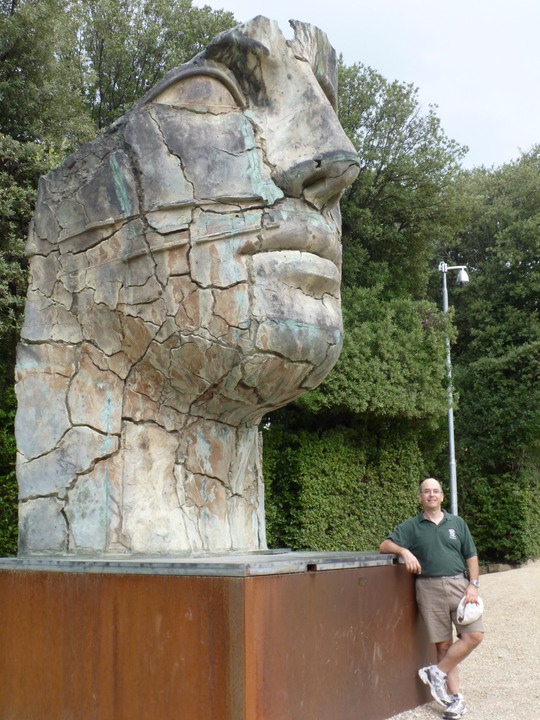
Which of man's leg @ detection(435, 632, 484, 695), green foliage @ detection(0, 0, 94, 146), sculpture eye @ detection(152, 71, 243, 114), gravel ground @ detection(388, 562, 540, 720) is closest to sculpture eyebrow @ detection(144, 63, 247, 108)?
sculpture eye @ detection(152, 71, 243, 114)

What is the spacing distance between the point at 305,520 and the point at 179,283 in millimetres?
8328

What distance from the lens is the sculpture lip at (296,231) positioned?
12.8ft

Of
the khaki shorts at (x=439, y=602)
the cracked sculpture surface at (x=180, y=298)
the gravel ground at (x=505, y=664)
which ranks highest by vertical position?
the cracked sculpture surface at (x=180, y=298)

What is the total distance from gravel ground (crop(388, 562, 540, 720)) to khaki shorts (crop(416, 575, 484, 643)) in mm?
405

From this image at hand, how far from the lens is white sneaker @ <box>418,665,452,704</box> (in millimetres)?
4234

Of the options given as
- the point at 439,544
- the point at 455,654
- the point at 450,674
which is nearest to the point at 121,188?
the point at 439,544

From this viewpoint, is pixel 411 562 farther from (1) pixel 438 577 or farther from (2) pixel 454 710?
(2) pixel 454 710

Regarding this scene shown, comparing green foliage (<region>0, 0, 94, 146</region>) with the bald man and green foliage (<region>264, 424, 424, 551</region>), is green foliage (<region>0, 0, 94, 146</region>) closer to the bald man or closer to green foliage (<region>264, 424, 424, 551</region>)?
green foliage (<region>264, 424, 424, 551</region>)

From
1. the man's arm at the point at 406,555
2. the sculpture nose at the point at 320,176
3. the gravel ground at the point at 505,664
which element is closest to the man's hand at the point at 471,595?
the man's arm at the point at 406,555

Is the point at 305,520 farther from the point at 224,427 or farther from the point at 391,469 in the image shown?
the point at 224,427

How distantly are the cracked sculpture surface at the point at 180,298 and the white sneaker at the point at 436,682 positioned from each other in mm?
1206

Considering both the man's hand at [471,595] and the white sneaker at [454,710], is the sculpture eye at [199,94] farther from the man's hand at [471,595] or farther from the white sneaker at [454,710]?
the white sneaker at [454,710]

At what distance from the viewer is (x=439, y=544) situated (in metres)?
4.43

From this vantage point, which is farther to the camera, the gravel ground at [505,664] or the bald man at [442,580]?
the gravel ground at [505,664]
